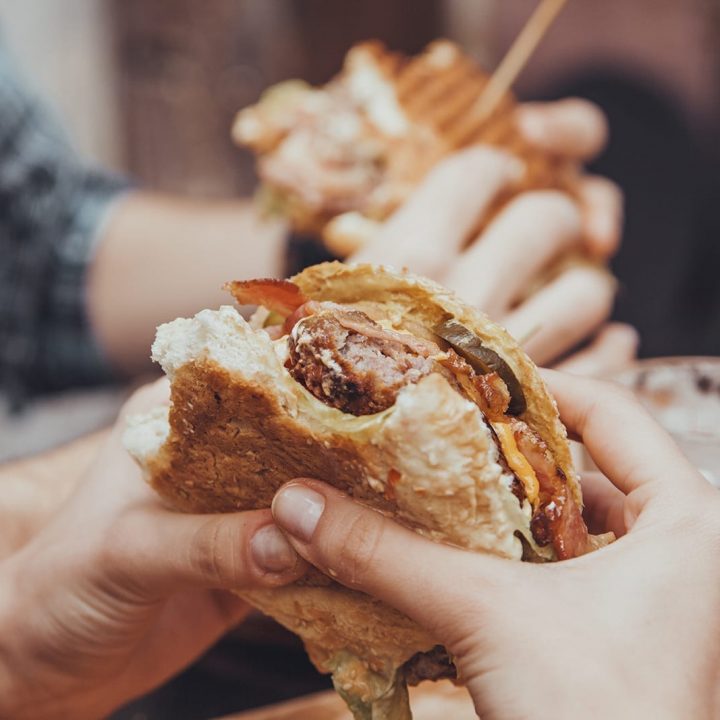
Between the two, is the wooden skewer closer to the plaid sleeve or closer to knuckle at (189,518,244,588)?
the plaid sleeve

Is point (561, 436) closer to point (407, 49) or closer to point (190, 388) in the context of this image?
point (190, 388)

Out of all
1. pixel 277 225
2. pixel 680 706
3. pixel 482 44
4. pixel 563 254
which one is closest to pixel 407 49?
pixel 482 44

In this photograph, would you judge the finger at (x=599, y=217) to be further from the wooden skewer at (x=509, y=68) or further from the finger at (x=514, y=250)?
the wooden skewer at (x=509, y=68)

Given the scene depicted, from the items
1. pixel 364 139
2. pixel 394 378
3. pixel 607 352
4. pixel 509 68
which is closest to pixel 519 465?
pixel 394 378

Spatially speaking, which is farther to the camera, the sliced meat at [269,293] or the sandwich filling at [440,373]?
the sliced meat at [269,293]

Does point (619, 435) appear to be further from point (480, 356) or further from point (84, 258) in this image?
point (84, 258)

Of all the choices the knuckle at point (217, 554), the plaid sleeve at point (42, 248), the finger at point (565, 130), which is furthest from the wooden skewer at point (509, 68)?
the knuckle at point (217, 554)
